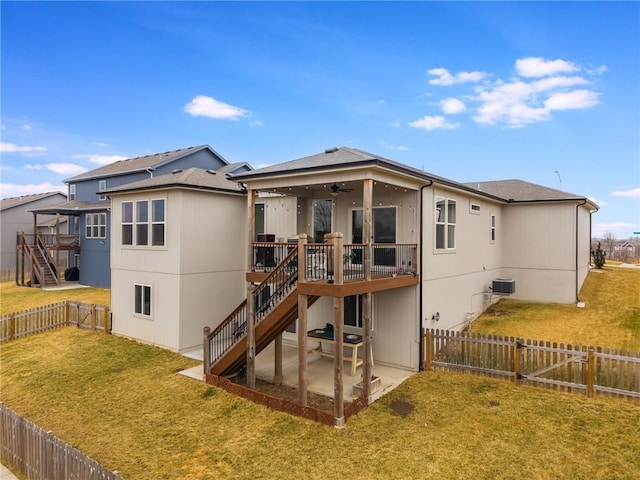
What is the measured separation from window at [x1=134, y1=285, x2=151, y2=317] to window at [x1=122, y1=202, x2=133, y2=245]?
74.5 inches

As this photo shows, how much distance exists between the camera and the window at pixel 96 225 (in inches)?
1034

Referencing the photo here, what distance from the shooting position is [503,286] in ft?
54.6

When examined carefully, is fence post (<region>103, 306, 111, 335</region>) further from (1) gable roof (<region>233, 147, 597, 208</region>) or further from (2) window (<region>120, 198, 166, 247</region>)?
(1) gable roof (<region>233, 147, 597, 208</region>)

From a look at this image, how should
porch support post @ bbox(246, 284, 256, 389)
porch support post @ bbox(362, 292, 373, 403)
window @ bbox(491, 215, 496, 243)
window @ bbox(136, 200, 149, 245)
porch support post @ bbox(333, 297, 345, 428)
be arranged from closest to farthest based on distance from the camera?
1. porch support post @ bbox(333, 297, 345, 428)
2. porch support post @ bbox(362, 292, 373, 403)
3. porch support post @ bbox(246, 284, 256, 389)
4. window @ bbox(136, 200, 149, 245)
5. window @ bbox(491, 215, 496, 243)

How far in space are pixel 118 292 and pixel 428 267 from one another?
1217 centimetres

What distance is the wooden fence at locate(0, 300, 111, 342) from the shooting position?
15453 mm

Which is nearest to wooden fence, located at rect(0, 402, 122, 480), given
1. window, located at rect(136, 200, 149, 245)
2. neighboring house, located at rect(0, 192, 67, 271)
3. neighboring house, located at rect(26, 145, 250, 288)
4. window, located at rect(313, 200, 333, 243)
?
window, located at rect(136, 200, 149, 245)

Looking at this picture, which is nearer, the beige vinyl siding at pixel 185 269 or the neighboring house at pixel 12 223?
the beige vinyl siding at pixel 185 269

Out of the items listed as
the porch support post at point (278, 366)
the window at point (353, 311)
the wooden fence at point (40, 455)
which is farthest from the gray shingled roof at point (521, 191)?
the wooden fence at point (40, 455)

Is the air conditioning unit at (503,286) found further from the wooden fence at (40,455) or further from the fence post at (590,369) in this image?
the wooden fence at (40,455)

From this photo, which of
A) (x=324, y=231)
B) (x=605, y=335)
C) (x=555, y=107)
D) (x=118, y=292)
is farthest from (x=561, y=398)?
(x=555, y=107)

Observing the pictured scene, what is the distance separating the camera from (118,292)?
15227 mm

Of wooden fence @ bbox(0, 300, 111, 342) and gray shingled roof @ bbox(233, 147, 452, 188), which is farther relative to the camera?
wooden fence @ bbox(0, 300, 111, 342)

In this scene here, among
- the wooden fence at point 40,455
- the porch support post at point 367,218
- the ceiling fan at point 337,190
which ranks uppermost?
the ceiling fan at point 337,190
